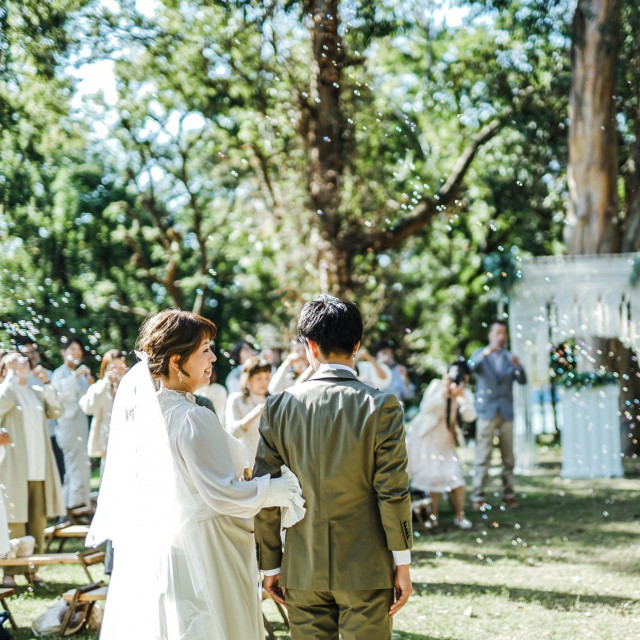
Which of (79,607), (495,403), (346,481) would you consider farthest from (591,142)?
(346,481)

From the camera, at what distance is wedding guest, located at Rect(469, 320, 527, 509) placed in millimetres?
10500

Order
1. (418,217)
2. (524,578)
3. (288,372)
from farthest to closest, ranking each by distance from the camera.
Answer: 1. (418,217)
2. (288,372)
3. (524,578)

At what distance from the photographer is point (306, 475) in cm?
331

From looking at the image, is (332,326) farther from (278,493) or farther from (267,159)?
(267,159)

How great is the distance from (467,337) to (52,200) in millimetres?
11987

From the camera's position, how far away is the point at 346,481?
3.26 metres

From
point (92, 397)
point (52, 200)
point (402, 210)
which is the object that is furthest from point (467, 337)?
point (92, 397)

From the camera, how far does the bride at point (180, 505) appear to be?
11.4 ft

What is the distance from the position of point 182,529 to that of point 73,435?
23.0 feet

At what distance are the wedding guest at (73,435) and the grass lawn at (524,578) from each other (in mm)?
1863

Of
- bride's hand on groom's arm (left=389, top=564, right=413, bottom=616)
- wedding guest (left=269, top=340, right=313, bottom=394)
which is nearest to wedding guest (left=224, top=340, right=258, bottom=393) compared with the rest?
wedding guest (left=269, top=340, right=313, bottom=394)

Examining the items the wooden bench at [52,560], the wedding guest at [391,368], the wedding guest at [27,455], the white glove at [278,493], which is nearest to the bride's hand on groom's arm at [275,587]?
the white glove at [278,493]

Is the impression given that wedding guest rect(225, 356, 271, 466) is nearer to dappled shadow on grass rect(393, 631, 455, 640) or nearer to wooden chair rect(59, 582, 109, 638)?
wooden chair rect(59, 582, 109, 638)

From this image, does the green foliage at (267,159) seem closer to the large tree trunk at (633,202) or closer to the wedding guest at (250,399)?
the large tree trunk at (633,202)
